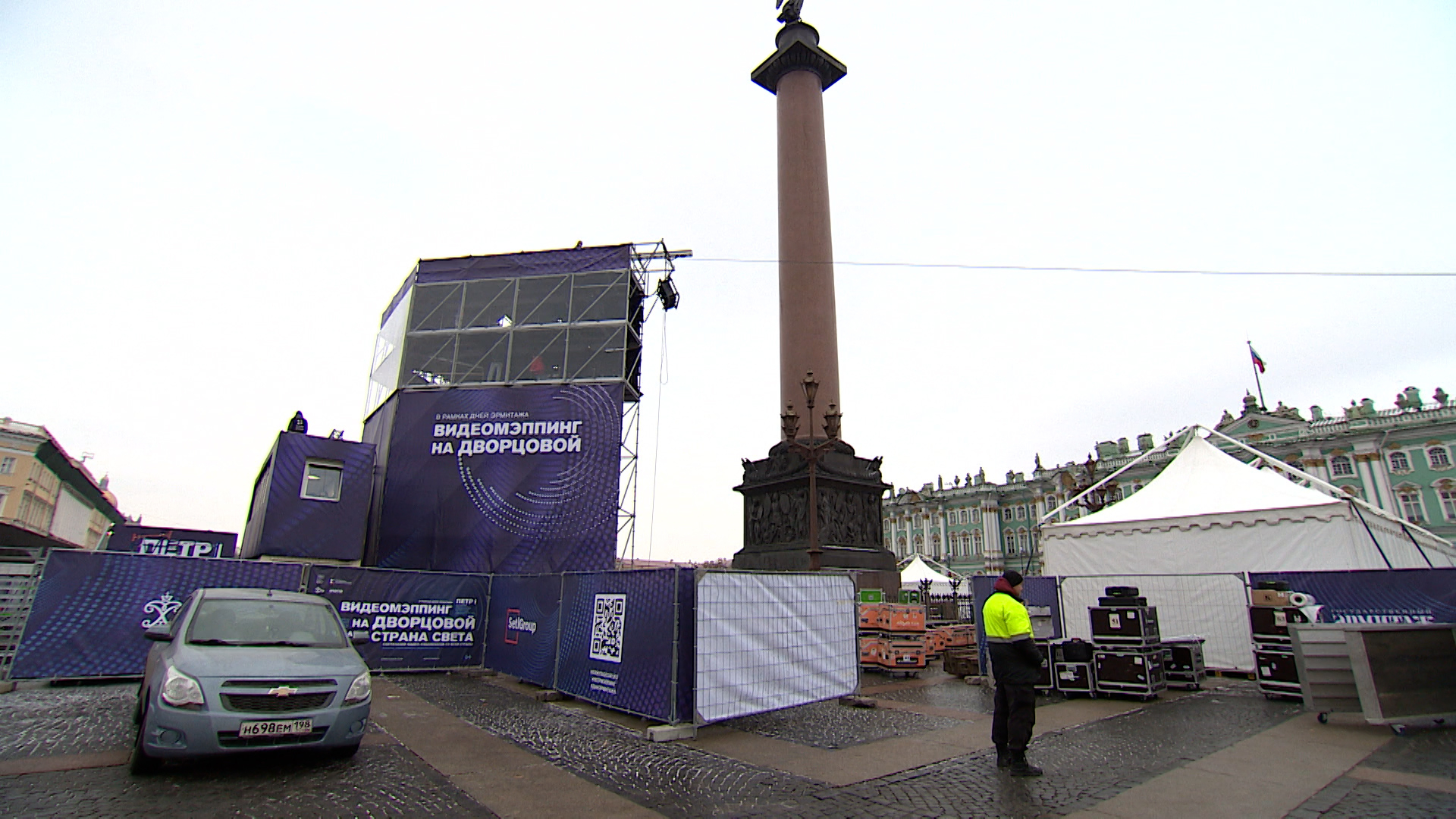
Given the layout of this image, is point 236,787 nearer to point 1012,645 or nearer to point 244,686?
point 244,686

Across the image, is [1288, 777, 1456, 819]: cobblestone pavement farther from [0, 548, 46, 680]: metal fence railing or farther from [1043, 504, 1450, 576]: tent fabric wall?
[0, 548, 46, 680]: metal fence railing

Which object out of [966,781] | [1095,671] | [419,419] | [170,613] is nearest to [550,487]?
[419,419]

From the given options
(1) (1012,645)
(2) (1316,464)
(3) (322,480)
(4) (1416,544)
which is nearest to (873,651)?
(1) (1012,645)

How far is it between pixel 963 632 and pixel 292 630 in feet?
43.1

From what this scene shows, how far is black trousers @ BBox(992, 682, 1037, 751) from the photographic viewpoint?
19.1 feet

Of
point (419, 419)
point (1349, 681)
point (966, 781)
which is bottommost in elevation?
point (966, 781)

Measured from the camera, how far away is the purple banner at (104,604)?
9.77m

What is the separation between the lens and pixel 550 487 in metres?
19.9

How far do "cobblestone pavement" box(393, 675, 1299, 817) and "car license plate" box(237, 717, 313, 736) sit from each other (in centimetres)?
204

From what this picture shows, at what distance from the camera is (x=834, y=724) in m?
7.90

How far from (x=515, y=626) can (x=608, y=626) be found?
3.81 metres

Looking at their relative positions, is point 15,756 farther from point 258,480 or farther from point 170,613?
point 258,480

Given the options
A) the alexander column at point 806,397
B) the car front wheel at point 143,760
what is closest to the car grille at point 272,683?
the car front wheel at point 143,760

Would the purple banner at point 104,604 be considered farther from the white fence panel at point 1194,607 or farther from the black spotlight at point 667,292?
the black spotlight at point 667,292
